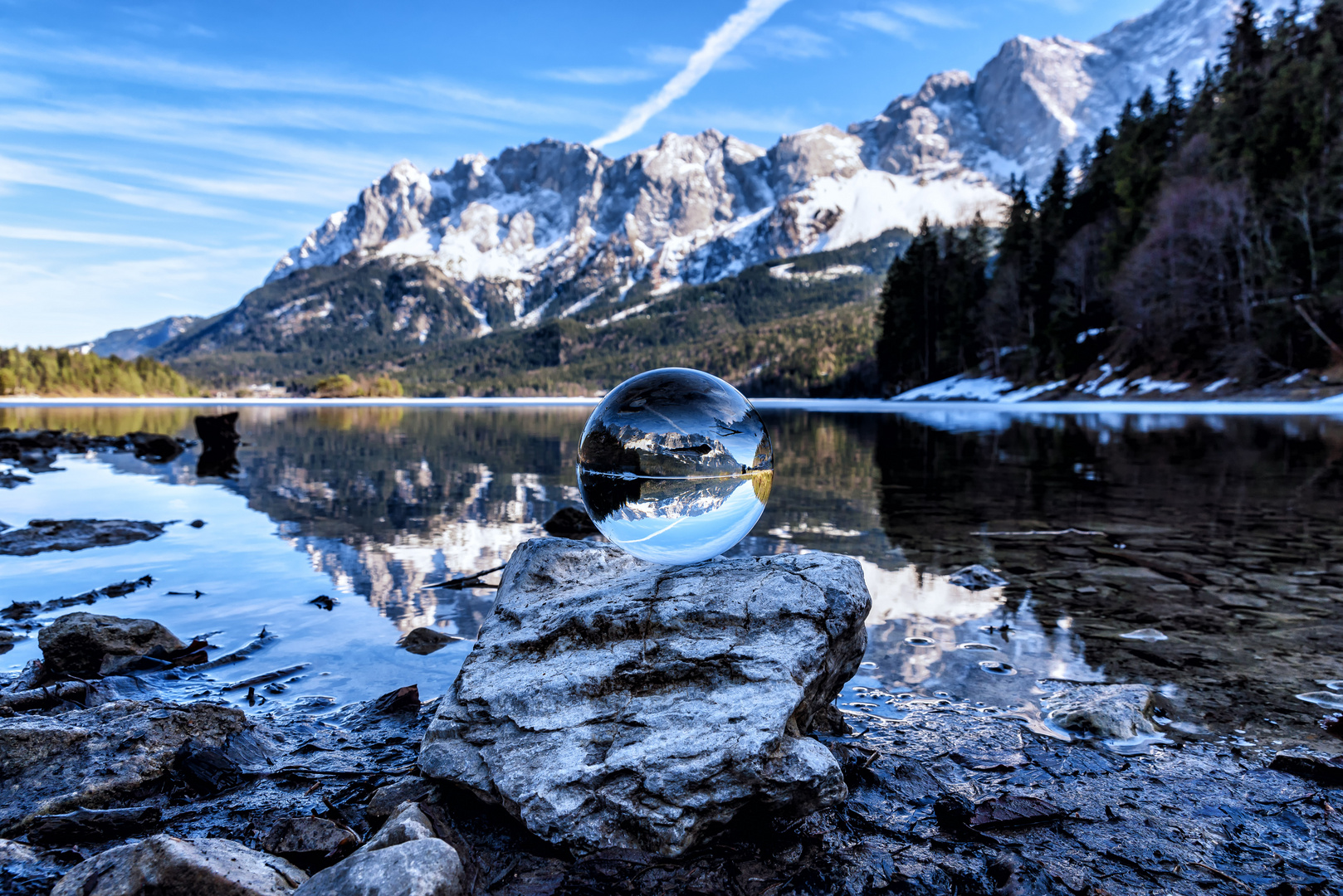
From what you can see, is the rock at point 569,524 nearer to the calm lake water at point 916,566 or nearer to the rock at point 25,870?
the calm lake water at point 916,566

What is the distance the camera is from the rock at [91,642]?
17.3 ft

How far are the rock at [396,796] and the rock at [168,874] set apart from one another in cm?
61

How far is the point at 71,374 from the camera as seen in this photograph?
134500mm

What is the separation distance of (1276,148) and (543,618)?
6338 centimetres

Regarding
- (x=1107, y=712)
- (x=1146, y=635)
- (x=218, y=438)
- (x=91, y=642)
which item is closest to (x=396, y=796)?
(x=91, y=642)

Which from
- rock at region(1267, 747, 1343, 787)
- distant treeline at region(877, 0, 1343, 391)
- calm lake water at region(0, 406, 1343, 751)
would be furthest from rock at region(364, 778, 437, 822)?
distant treeline at region(877, 0, 1343, 391)

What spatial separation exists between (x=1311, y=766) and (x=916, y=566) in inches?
194

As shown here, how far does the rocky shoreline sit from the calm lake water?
56 cm

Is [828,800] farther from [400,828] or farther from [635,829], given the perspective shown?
[400,828]

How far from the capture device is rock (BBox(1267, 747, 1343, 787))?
357cm

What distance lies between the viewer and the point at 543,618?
4305 millimetres

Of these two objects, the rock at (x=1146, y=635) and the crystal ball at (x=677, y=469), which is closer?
the crystal ball at (x=677, y=469)

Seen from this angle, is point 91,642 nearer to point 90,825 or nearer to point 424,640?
point 424,640

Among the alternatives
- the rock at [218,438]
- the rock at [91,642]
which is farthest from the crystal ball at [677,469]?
the rock at [218,438]
